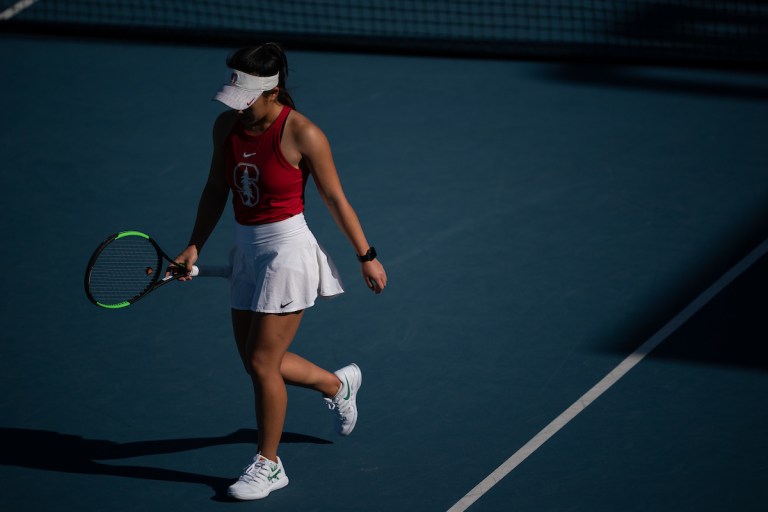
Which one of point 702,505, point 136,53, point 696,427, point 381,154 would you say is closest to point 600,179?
point 381,154

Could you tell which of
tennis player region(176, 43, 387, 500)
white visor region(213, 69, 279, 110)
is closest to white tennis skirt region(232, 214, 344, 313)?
tennis player region(176, 43, 387, 500)

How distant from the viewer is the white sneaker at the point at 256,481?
442 cm

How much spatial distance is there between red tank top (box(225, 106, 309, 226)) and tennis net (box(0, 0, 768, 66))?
5.14m

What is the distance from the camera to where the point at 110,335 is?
5664 mm

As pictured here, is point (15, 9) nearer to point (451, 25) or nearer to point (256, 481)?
point (451, 25)

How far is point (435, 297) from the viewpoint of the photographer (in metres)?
5.94

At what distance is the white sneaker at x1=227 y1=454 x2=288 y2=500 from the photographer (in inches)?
174

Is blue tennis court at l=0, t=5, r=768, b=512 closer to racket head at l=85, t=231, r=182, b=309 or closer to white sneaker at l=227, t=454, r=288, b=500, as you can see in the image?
white sneaker at l=227, t=454, r=288, b=500

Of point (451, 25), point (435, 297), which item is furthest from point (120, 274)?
point (451, 25)

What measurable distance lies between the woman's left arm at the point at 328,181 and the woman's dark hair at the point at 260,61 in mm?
225

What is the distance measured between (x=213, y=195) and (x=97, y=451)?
1.33 metres

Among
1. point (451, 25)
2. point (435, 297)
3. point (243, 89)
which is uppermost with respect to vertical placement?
point (243, 89)

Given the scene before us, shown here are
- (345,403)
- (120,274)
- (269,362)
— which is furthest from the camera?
(120,274)

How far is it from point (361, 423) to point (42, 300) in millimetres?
2137
